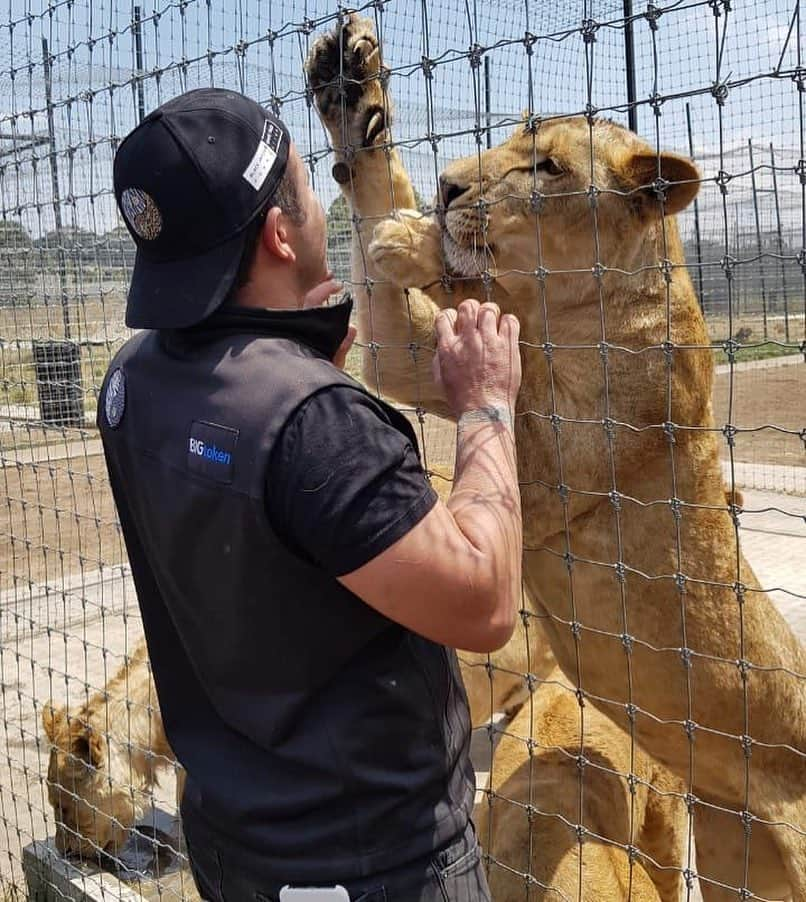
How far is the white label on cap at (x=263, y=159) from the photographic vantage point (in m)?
1.87

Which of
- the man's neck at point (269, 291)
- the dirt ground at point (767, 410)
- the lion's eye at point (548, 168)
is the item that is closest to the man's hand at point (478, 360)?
the man's neck at point (269, 291)

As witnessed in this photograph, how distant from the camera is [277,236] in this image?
1.93m

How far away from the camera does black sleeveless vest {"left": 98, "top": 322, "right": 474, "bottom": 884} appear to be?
1.81 metres

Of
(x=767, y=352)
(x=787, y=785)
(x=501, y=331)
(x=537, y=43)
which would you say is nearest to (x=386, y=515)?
(x=501, y=331)

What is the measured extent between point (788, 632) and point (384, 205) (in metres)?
1.90

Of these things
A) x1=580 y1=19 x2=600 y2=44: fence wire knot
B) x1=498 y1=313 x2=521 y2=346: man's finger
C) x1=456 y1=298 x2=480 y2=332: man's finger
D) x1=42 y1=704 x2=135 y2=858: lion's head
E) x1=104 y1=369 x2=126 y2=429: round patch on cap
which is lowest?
x1=42 y1=704 x2=135 y2=858: lion's head

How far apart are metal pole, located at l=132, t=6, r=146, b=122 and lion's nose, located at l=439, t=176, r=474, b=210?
1.07 meters

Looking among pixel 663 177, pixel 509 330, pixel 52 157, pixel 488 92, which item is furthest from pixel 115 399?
pixel 488 92

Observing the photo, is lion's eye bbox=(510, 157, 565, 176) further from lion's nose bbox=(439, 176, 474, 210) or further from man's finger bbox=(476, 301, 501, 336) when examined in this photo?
man's finger bbox=(476, 301, 501, 336)

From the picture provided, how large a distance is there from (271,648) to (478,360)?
71 centimetres

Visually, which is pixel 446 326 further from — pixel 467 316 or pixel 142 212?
pixel 142 212

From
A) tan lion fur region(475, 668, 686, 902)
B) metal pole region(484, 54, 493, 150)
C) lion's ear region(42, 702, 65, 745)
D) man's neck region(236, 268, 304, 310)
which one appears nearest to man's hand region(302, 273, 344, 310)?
man's neck region(236, 268, 304, 310)

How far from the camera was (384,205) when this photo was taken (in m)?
3.40

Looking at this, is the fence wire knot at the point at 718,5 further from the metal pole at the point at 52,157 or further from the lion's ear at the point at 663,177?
the metal pole at the point at 52,157
